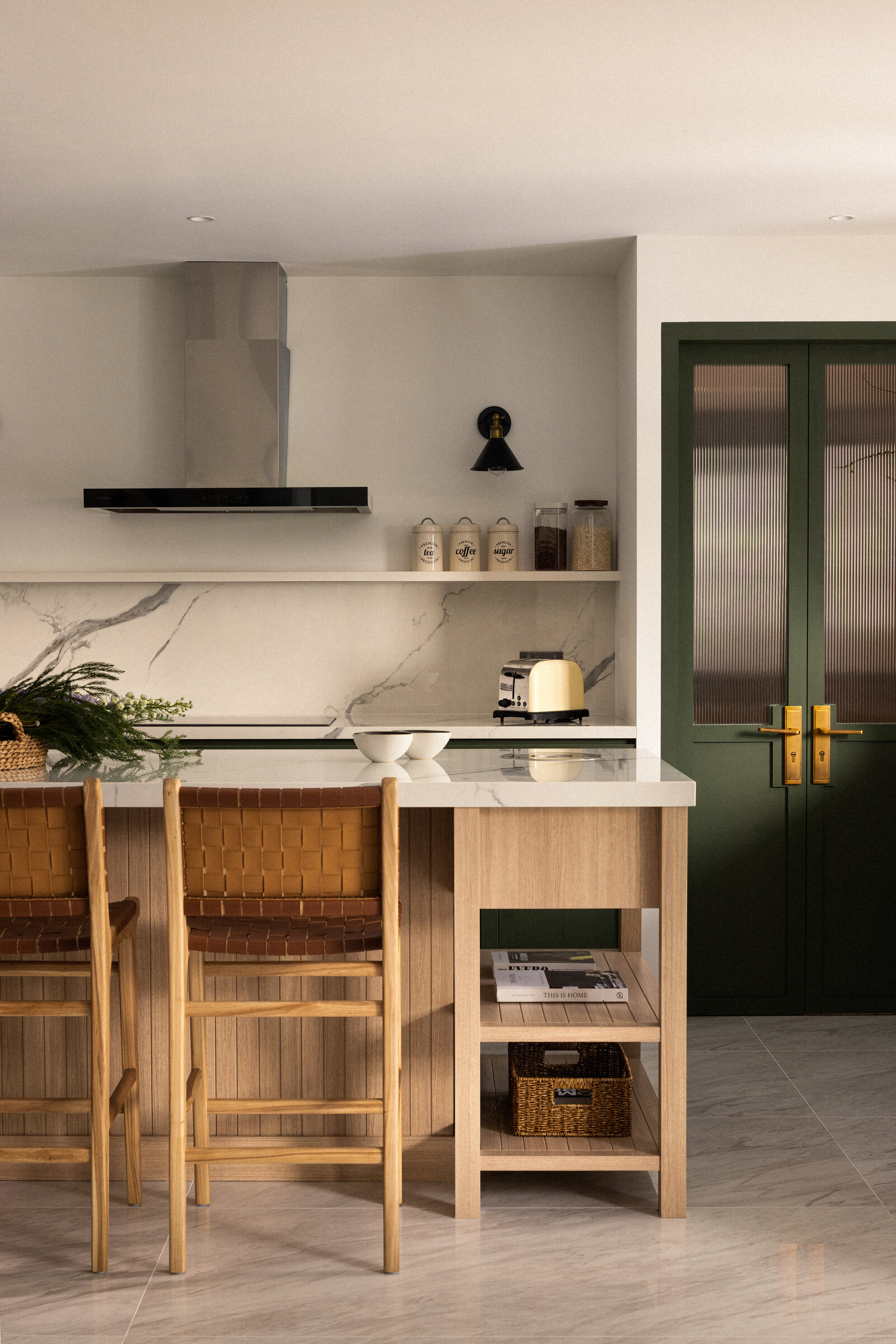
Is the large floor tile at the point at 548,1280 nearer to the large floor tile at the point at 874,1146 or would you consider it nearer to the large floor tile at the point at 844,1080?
the large floor tile at the point at 874,1146

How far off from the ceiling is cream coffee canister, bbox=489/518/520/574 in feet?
3.29

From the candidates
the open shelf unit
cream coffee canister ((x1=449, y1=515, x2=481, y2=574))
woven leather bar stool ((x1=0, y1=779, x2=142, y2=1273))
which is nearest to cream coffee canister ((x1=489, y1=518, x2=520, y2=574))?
cream coffee canister ((x1=449, y1=515, x2=481, y2=574))

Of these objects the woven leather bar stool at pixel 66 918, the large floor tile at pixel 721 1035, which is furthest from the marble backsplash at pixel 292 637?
the woven leather bar stool at pixel 66 918

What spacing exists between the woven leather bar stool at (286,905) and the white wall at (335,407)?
2459 mm

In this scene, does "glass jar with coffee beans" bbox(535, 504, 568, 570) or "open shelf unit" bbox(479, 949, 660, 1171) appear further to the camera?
"glass jar with coffee beans" bbox(535, 504, 568, 570)

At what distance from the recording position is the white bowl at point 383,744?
2742mm

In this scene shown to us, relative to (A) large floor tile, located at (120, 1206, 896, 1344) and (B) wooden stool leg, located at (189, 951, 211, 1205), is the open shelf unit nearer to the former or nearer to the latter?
(A) large floor tile, located at (120, 1206, 896, 1344)

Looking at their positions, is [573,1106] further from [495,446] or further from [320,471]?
[320,471]

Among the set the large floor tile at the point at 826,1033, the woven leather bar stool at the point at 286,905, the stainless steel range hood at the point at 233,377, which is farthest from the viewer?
the stainless steel range hood at the point at 233,377

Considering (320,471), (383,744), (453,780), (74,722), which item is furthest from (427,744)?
(320,471)

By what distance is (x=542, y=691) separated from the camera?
13.5 ft

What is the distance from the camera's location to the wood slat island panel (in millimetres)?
2689

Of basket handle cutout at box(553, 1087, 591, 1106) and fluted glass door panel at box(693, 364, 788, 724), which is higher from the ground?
fluted glass door panel at box(693, 364, 788, 724)

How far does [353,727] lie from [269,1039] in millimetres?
1687
